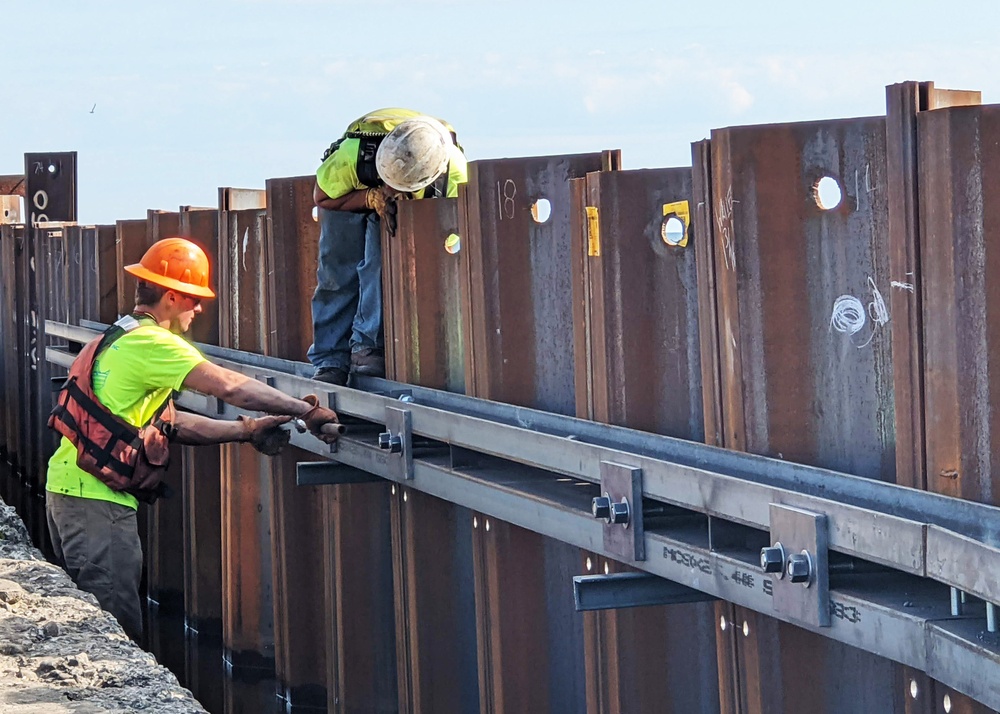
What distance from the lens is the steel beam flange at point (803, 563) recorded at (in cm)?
343

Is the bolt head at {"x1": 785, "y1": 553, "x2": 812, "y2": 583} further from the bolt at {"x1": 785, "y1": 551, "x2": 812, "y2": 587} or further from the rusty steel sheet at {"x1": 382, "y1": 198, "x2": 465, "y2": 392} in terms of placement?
the rusty steel sheet at {"x1": 382, "y1": 198, "x2": 465, "y2": 392}

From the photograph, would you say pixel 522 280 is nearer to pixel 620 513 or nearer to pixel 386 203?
pixel 386 203

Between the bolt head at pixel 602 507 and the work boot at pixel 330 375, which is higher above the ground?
the work boot at pixel 330 375

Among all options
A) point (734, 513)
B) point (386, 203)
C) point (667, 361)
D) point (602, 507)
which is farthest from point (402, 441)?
point (734, 513)

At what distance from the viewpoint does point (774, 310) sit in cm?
410

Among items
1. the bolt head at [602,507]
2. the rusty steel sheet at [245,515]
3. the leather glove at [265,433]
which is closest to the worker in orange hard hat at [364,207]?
the leather glove at [265,433]

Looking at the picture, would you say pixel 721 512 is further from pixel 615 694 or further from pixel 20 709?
pixel 20 709

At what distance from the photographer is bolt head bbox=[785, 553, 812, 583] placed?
348 centimetres

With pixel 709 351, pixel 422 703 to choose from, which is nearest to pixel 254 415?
pixel 422 703

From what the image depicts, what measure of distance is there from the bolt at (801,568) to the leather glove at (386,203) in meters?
3.55

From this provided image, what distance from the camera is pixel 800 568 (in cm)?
349

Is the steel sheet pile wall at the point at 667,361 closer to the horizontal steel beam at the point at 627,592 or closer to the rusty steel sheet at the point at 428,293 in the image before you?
the rusty steel sheet at the point at 428,293

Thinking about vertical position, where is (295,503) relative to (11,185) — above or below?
below

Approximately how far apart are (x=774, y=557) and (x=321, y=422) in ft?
10.1
